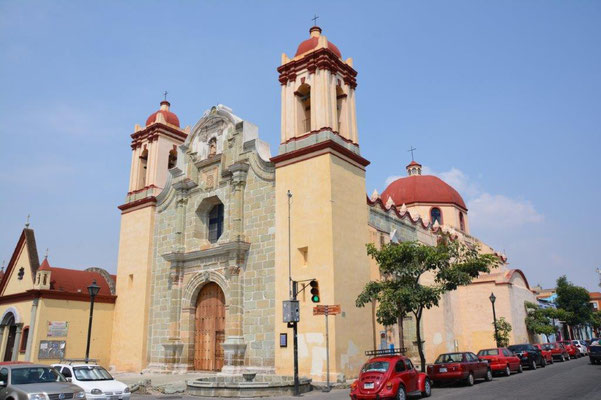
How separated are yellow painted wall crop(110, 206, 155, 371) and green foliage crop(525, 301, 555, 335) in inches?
1064

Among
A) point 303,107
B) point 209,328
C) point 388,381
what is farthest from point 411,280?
point 209,328

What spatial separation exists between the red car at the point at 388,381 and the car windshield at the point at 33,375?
27.0 ft

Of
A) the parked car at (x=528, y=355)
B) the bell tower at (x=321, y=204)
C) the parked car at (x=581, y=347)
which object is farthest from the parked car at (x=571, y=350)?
the bell tower at (x=321, y=204)

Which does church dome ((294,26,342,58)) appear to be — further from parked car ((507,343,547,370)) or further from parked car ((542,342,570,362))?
parked car ((542,342,570,362))

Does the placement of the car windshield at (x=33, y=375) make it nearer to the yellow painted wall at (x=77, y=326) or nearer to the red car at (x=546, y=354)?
the yellow painted wall at (x=77, y=326)

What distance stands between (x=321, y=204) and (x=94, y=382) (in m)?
11.1

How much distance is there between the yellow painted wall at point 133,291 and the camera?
27500mm

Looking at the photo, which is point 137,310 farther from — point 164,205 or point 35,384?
point 35,384

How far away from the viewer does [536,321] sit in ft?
117

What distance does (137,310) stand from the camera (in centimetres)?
2816

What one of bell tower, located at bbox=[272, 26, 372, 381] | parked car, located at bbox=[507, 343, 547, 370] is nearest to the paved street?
bell tower, located at bbox=[272, 26, 372, 381]

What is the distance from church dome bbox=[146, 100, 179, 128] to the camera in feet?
106

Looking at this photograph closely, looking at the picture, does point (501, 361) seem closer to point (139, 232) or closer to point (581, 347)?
point (581, 347)

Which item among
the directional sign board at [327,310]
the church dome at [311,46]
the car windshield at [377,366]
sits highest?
the church dome at [311,46]
